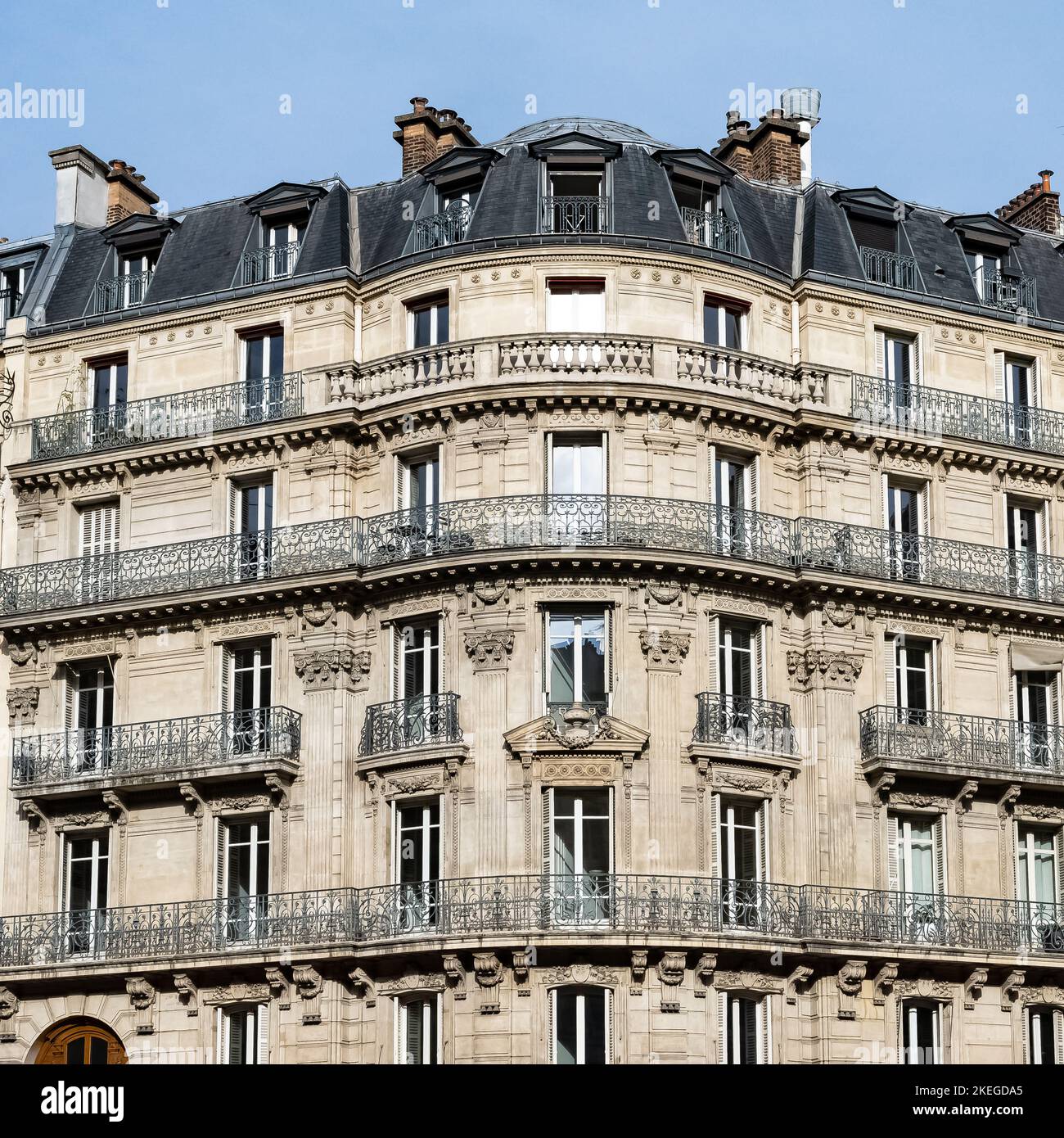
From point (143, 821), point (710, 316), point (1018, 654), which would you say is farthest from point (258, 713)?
point (1018, 654)

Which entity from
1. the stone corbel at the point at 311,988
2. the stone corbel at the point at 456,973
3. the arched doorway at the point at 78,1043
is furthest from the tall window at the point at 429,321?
the arched doorway at the point at 78,1043

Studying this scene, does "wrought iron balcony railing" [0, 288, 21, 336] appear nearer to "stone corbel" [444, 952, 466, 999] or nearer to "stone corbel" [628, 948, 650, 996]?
"stone corbel" [444, 952, 466, 999]

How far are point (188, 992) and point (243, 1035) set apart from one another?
111 cm

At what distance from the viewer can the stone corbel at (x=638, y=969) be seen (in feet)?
115

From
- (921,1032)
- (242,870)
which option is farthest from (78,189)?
(921,1032)

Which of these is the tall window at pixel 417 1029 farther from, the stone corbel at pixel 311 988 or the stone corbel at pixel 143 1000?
the stone corbel at pixel 143 1000

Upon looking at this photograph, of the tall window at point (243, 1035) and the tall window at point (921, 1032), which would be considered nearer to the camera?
the tall window at point (243, 1035)

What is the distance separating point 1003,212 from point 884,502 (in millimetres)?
10012

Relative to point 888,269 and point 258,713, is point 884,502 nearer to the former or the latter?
point 888,269

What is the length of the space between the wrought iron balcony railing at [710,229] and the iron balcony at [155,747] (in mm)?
10837

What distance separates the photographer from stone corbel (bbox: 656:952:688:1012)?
35.2m

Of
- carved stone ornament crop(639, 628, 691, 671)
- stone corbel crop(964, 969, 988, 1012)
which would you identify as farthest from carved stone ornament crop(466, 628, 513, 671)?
stone corbel crop(964, 969, 988, 1012)

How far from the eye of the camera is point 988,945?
123 feet

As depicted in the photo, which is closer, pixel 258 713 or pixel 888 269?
pixel 258 713
